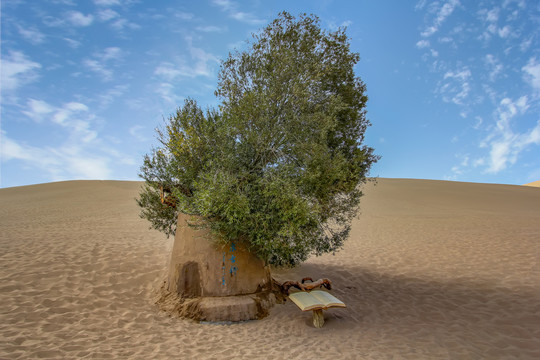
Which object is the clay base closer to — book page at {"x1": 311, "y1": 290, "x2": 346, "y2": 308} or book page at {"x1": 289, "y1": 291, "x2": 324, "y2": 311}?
book page at {"x1": 289, "y1": 291, "x2": 324, "y2": 311}

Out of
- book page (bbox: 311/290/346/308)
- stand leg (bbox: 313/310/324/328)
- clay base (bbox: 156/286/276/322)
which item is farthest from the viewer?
clay base (bbox: 156/286/276/322)

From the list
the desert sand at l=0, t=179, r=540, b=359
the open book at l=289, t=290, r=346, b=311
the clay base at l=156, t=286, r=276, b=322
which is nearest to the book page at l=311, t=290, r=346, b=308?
the open book at l=289, t=290, r=346, b=311

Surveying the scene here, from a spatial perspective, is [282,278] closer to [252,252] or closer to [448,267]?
[252,252]

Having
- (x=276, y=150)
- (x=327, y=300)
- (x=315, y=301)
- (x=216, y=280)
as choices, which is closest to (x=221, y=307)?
(x=216, y=280)

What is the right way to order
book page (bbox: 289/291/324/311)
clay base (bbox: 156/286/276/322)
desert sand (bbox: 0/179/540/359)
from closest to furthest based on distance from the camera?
desert sand (bbox: 0/179/540/359) → book page (bbox: 289/291/324/311) → clay base (bbox: 156/286/276/322)

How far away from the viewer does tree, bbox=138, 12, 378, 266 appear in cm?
927

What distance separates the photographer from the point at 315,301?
30.2 ft

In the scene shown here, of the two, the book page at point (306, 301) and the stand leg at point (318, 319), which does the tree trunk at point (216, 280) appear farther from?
the stand leg at point (318, 319)

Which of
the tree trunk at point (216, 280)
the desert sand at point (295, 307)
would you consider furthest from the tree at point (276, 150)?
the desert sand at point (295, 307)

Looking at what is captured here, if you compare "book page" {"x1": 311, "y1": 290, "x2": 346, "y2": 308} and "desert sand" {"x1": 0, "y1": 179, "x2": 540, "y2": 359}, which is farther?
"book page" {"x1": 311, "y1": 290, "x2": 346, "y2": 308}

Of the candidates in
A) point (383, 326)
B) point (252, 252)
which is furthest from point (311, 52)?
point (383, 326)

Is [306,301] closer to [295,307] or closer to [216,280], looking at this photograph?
[295,307]

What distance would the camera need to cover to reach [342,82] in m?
12.1

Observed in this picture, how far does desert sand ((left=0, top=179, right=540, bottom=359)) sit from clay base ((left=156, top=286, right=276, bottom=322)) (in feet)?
0.88
